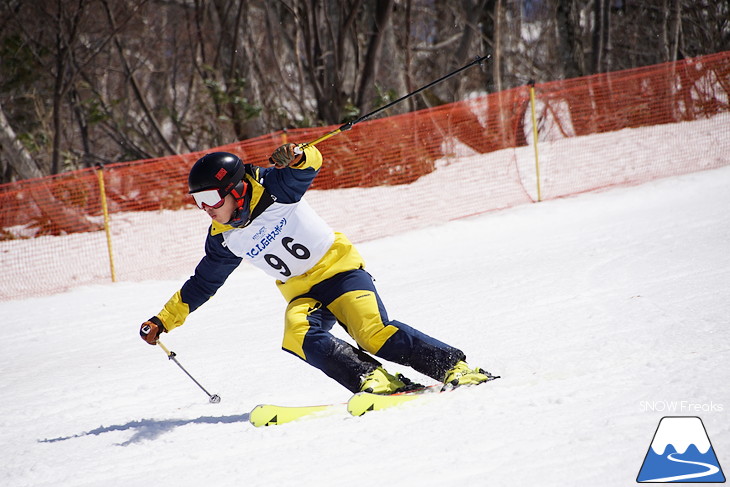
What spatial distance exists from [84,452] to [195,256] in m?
6.76

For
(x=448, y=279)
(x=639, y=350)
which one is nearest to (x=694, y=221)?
(x=448, y=279)

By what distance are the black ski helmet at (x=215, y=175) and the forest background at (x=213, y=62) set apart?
10.9 meters

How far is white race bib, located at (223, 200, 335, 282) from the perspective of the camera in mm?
3723

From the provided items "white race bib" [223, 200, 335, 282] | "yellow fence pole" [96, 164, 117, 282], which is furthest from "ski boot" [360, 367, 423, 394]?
"yellow fence pole" [96, 164, 117, 282]

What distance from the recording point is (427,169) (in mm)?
11602

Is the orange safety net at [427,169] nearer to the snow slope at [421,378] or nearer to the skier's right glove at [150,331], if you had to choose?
the snow slope at [421,378]

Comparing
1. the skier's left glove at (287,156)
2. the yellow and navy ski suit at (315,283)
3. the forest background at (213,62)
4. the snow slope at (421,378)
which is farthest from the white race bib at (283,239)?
the forest background at (213,62)

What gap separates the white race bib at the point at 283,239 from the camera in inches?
147

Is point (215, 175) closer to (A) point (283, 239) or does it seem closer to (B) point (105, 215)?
(A) point (283, 239)

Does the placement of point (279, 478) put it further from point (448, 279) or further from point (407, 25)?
point (407, 25)

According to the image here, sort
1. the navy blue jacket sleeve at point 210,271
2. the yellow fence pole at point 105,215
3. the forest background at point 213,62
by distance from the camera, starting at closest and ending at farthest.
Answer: the navy blue jacket sleeve at point 210,271, the yellow fence pole at point 105,215, the forest background at point 213,62

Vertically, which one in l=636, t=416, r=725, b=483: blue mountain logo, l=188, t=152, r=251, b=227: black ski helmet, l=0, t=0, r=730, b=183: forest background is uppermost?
l=0, t=0, r=730, b=183: forest background

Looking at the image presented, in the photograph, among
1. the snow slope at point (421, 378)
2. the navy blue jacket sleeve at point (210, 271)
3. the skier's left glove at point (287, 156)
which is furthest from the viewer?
the navy blue jacket sleeve at point (210, 271)

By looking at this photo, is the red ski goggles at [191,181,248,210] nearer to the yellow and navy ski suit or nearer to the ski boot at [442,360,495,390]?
the yellow and navy ski suit
